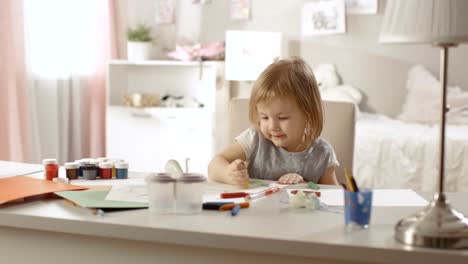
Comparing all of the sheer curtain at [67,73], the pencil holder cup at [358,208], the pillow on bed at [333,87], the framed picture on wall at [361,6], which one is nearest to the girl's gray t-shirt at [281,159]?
the pencil holder cup at [358,208]

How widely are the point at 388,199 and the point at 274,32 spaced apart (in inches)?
135

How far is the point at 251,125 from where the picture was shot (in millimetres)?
2104

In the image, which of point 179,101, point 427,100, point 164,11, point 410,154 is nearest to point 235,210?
point 410,154

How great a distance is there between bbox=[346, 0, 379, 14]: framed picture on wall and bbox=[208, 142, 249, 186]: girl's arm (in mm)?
2970

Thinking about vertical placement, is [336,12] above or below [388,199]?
above

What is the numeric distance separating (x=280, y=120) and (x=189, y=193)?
587 millimetres

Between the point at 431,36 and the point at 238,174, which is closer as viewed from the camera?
the point at 431,36

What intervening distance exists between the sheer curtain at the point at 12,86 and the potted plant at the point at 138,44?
A: 37.5 inches

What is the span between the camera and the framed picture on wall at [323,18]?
4.69 m

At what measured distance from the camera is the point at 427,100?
443 cm

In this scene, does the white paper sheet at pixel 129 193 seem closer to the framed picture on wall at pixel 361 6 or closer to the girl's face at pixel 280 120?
the girl's face at pixel 280 120

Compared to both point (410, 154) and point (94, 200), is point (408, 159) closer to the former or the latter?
point (410, 154)

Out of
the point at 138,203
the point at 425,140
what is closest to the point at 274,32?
the point at 425,140

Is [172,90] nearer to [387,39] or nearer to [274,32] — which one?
[274,32]
